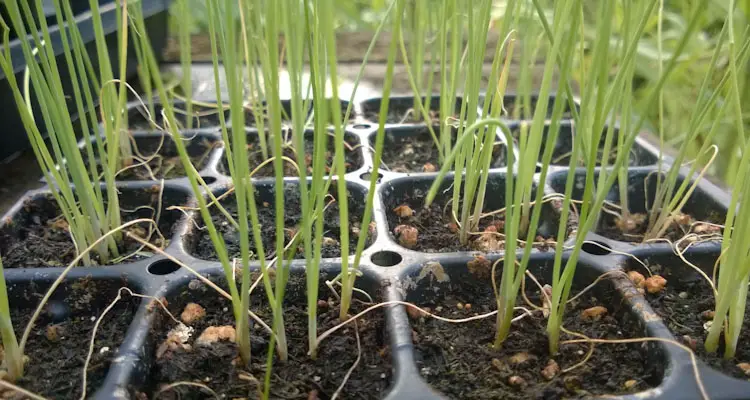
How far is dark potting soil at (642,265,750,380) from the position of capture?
1.24ft

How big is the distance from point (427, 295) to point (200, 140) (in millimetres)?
458

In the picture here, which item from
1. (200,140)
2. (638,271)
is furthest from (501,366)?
(200,140)

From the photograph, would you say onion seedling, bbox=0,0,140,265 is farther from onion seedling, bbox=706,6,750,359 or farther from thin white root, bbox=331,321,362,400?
onion seedling, bbox=706,6,750,359

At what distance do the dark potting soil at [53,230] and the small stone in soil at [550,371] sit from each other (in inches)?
14.3

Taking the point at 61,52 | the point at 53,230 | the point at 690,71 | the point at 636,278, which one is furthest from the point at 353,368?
the point at 690,71

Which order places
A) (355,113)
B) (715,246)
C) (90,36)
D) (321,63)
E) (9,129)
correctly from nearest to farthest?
1. (321,63)
2. (715,246)
3. (9,129)
4. (90,36)
5. (355,113)

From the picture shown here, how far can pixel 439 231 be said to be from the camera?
56 cm

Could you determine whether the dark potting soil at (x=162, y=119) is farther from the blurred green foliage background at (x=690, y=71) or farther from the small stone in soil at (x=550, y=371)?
the small stone in soil at (x=550, y=371)

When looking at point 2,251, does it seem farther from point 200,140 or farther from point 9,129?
point 200,140

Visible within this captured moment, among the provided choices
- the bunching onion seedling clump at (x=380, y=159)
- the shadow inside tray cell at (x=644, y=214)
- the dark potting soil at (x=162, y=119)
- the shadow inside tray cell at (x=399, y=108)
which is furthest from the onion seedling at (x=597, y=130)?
the dark potting soil at (x=162, y=119)

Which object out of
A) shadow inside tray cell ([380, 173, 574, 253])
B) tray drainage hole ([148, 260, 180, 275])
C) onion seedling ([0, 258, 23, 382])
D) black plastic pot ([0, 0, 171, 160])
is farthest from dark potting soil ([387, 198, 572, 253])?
black plastic pot ([0, 0, 171, 160])

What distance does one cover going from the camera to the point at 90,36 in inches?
29.5

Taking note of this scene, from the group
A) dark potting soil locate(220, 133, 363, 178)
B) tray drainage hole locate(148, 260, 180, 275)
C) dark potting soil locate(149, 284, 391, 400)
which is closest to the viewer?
dark potting soil locate(149, 284, 391, 400)

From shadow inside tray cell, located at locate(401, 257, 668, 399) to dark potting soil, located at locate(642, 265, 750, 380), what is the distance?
36 millimetres
